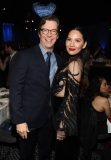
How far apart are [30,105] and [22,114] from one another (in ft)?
0.41

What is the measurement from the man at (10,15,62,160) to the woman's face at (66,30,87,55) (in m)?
0.18

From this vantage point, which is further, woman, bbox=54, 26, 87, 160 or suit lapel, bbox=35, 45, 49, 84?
suit lapel, bbox=35, 45, 49, 84

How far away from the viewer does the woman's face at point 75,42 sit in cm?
146

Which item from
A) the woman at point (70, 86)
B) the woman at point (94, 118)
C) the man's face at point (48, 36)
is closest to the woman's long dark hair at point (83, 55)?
the woman at point (70, 86)

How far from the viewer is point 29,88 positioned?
1.55 metres

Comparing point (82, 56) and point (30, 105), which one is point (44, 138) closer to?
point (30, 105)

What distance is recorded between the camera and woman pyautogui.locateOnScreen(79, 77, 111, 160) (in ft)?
7.14

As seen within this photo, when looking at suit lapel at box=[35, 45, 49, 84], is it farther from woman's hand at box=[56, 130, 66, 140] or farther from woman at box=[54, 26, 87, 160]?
woman's hand at box=[56, 130, 66, 140]

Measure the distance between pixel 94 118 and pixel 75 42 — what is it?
115 cm

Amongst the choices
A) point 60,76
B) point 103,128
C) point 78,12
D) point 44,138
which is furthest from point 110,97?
point 78,12


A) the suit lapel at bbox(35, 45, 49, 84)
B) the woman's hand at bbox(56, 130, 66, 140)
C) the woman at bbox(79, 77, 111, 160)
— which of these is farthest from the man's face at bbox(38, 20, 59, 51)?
the woman at bbox(79, 77, 111, 160)

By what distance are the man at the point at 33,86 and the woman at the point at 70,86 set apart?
14 centimetres

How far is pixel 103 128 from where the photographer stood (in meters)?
2.36

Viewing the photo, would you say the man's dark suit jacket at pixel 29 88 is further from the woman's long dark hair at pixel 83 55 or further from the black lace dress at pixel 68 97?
the woman's long dark hair at pixel 83 55
